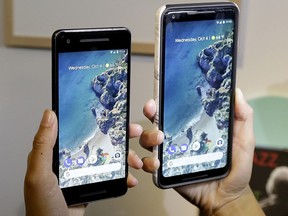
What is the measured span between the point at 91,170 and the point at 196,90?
16 cm

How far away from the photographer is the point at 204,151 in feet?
2.79

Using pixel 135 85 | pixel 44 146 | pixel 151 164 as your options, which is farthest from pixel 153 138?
pixel 135 85

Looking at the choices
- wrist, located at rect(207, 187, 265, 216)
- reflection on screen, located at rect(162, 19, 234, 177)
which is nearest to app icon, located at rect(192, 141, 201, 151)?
reflection on screen, located at rect(162, 19, 234, 177)

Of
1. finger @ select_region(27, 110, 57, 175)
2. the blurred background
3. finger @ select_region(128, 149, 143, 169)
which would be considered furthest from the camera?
the blurred background

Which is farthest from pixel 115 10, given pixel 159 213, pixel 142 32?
pixel 159 213

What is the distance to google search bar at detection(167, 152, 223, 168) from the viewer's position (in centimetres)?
83

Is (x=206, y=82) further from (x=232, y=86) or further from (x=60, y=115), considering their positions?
(x=60, y=115)

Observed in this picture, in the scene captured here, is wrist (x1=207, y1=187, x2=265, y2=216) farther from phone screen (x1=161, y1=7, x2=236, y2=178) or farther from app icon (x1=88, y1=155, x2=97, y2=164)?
app icon (x1=88, y1=155, x2=97, y2=164)

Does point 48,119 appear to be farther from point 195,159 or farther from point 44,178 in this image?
point 195,159

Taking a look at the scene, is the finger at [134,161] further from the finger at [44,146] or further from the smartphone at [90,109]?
the finger at [44,146]

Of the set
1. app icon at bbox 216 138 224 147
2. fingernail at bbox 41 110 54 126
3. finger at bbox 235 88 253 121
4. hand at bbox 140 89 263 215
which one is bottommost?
hand at bbox 140 89 263 215

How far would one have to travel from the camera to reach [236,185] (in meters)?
0.90

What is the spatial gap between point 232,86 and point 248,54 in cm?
14

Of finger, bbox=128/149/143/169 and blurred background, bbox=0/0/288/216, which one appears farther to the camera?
blurred background, bbox=0/0/288/216
